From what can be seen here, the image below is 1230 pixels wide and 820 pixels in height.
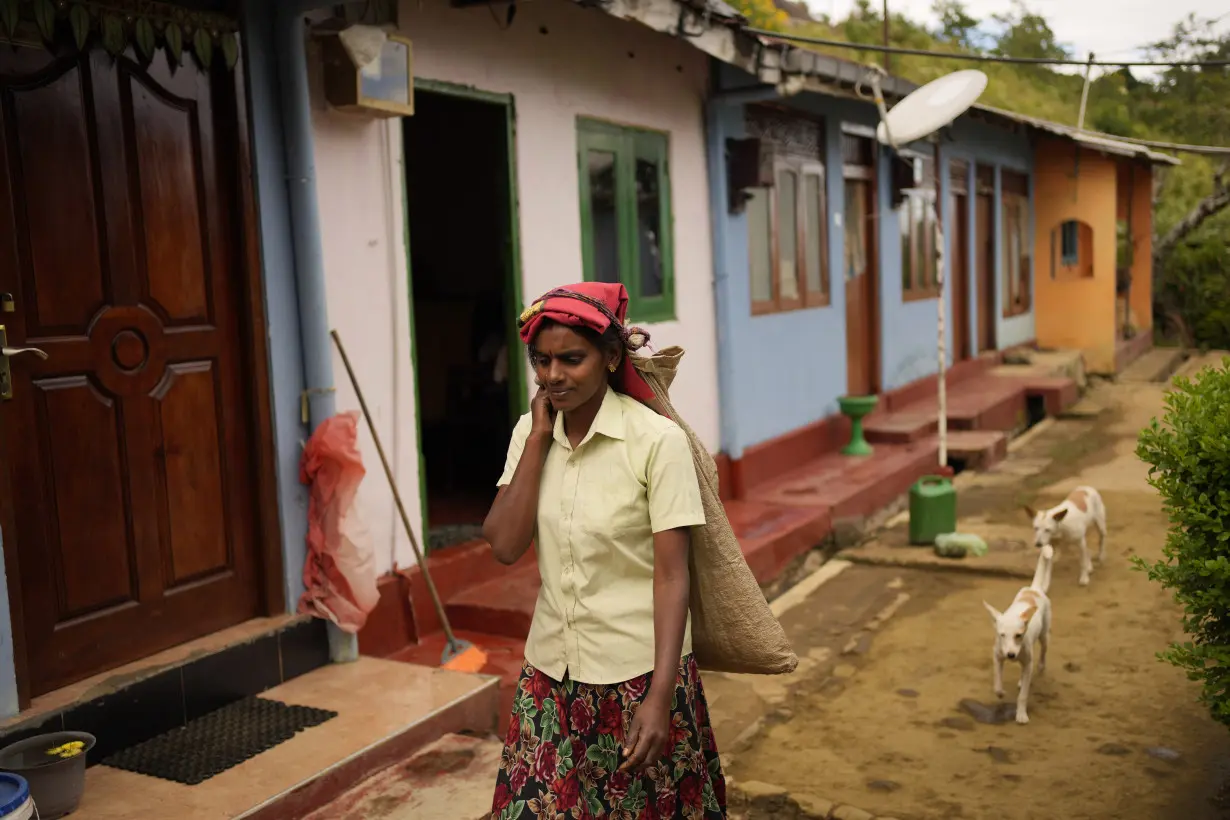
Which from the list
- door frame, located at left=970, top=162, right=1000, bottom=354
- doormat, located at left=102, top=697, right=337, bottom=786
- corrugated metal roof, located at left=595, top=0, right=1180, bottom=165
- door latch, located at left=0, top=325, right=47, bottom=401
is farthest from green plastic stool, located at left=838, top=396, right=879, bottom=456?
door latch, located at left=0, top=325, right=47, bottom=401

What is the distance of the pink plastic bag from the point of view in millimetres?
4824

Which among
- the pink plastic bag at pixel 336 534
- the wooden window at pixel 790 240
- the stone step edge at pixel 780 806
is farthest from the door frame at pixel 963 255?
the pink plastic bag at pixel 336 534

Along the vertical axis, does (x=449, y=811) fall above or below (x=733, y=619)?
below

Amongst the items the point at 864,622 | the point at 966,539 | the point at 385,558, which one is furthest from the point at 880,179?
the point at 385,558

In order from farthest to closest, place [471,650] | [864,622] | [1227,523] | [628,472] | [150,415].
Result: [864,622] < [471,650] < [150,415] < [1227,523] < [628,472]

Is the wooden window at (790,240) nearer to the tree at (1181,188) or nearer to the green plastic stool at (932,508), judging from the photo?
the green plastic stool at (932,508)

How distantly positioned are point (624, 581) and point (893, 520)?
23.9ft

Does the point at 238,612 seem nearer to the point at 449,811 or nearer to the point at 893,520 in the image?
the point at 449,811

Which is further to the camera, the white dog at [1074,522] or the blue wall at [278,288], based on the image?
the white dog at [1074,522]

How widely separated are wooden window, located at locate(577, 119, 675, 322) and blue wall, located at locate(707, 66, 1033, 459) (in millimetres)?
783

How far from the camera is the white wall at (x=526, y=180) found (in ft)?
17.6

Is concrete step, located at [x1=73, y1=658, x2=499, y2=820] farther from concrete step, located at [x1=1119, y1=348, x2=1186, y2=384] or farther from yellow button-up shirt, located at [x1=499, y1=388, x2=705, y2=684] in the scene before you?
concrete step, located at [x1=1119, y1=348, x2=1186, y2=384]

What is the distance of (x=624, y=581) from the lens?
8.48 feet

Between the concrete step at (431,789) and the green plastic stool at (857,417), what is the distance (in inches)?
265
